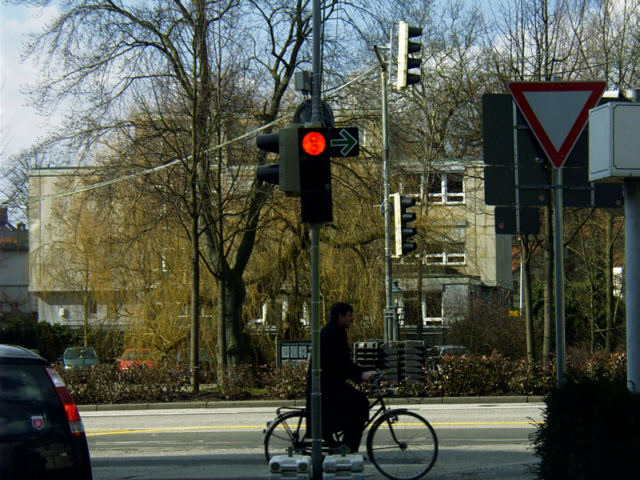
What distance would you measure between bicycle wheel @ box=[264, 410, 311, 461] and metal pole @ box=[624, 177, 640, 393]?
11.5 ft

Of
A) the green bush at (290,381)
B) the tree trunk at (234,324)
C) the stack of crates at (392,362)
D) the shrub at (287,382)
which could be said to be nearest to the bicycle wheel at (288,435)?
the green bush at (290,381)

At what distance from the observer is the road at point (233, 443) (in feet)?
30.7

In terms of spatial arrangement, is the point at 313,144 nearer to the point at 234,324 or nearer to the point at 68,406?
the point at 68,406

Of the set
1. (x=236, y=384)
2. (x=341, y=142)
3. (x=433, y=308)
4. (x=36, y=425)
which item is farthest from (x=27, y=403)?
(x=433, y=308)

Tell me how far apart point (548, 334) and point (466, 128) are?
24.8ft

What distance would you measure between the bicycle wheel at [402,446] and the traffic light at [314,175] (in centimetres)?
216

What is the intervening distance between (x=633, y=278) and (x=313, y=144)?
3.36m

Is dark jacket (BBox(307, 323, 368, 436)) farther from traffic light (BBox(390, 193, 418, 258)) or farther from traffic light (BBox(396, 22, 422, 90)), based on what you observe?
traffic light (BBox(390, 193, 418, 258))

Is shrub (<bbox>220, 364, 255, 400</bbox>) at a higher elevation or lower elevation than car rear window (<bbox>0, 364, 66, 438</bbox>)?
lower

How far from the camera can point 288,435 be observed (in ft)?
28.9

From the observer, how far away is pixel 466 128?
26.0m

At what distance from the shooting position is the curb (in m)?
18.8

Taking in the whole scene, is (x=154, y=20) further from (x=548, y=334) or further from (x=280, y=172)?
(x=280, y=172)

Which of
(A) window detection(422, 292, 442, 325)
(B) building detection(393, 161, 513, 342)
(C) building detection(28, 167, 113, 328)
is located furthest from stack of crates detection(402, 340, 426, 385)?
(A) window detection(422, 292, 442, 325)
